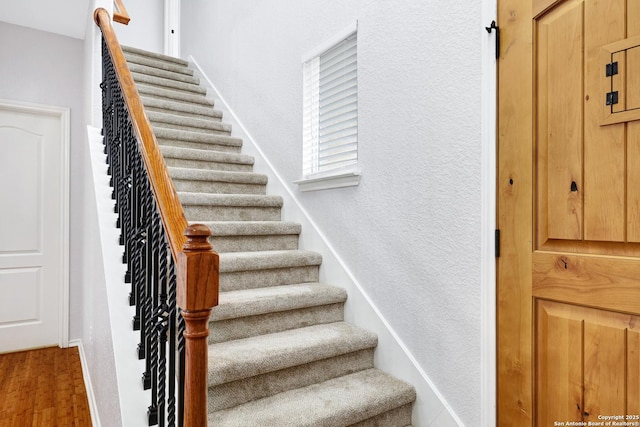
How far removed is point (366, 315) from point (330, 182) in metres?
0.79

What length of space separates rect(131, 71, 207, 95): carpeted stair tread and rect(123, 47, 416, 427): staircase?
0.96 m

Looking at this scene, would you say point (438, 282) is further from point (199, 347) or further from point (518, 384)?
point (199, 347)

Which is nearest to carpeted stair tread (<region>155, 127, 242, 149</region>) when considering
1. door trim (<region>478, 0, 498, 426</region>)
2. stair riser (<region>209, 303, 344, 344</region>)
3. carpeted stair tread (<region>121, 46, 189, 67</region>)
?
carpeted stair tread (<region>121, 46, 189, 67</region>)

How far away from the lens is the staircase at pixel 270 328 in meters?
1.61

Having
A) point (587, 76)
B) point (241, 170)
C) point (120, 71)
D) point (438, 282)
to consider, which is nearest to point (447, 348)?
point (438, 282)

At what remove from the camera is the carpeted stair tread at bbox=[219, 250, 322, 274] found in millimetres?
2137

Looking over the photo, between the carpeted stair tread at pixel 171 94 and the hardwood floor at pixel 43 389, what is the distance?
2459 mm

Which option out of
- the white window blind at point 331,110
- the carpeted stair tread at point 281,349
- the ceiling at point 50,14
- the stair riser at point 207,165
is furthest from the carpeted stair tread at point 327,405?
the ceiling at point 50,14

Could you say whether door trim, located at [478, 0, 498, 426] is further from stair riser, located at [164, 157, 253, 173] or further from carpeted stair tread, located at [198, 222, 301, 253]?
stair riser, located at [164, 157, 253, 173]

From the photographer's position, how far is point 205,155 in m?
3.01

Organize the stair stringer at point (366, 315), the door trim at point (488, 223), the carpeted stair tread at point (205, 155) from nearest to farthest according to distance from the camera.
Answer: the door trim at point (488, 223), the stair stringer at point (366, 315), the carpeted stair tread at point (205, 155)

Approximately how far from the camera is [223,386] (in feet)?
5.24

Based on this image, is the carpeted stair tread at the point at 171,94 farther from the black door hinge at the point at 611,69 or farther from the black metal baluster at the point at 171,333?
the black door hinge at the point at 611,69

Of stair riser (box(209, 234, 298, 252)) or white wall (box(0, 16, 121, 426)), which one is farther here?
white wall (box(0, 16, 121, 426))
